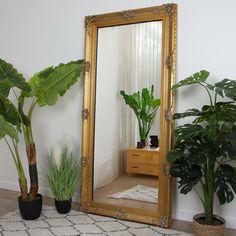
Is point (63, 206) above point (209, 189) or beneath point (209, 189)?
beneath

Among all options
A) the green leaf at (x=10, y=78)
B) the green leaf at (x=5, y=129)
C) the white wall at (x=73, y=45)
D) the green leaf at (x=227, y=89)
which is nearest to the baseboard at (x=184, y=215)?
the white wall at (x=73, y=45)

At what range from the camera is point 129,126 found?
2.67 m

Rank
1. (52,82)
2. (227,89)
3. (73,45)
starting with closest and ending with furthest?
(227,89) < (52,82) < (73,45)

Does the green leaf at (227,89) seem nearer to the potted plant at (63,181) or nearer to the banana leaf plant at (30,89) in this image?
the banana leaf plant at (30,89)

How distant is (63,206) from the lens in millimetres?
2736

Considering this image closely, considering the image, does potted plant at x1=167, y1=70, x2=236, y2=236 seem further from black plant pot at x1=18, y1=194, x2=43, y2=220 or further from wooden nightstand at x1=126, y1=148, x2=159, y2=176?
black plant pot at x1=18, y1=194, x2=43, y2=220

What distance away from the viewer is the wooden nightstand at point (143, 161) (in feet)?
8.52

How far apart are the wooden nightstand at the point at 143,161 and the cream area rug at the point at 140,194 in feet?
0.47

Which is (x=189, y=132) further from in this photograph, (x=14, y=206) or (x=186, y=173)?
(x=14, y=206)

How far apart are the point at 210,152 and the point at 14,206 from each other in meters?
2.04

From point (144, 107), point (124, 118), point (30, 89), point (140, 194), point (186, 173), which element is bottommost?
point (140, 194)

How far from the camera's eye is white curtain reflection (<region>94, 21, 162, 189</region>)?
8.52 ft

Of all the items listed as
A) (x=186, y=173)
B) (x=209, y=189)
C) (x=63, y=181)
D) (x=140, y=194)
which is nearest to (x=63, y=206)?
(x=63, y=181)

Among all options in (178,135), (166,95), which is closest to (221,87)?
(178,135)
